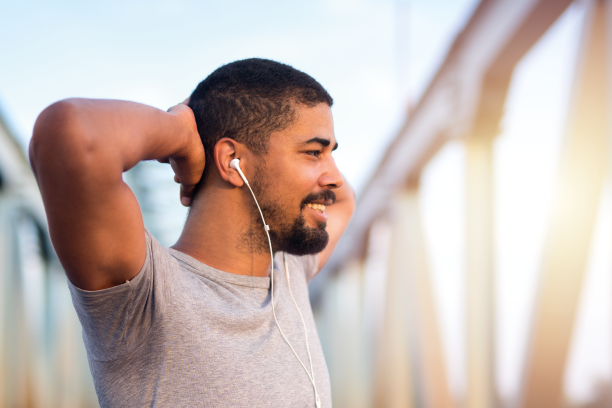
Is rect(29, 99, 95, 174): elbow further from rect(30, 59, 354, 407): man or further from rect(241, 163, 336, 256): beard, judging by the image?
rect(241, 163, 336, 256): beard

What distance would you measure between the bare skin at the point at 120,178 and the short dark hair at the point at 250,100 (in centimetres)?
7

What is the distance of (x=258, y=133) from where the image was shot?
7.10 feet

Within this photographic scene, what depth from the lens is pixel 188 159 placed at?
2.00m

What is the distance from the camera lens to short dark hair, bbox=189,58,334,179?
217cm

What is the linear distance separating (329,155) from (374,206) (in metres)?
6.95

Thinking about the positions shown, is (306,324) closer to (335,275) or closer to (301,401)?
(301,401)

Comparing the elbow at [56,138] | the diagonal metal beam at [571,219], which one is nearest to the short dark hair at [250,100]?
the elbow at [56,138]

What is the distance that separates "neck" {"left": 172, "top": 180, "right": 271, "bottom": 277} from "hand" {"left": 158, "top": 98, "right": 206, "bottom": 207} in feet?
0.26

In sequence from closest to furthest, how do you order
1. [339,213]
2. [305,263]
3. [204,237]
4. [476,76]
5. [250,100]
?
1. [204,237]
2. [250,100]
3. [305,263]
4. [339,213]
5. [476,76]

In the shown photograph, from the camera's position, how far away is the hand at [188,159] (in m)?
1.90

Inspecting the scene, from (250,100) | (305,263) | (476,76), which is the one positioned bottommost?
(305,263)

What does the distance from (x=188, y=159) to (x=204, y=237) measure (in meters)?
0.32

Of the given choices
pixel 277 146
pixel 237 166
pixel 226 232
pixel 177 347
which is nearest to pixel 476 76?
pixel 277 146

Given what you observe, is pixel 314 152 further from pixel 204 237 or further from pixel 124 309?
pixel 124 309
